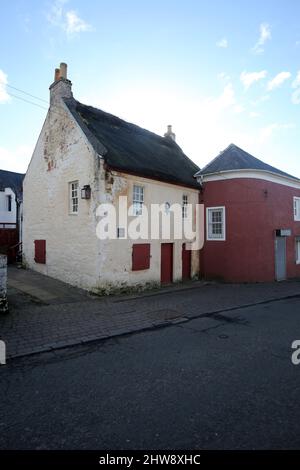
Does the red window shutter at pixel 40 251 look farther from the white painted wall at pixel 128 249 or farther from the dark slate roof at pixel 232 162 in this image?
the dark slate roof at pixel 232 162

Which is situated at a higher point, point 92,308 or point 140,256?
point 140,256

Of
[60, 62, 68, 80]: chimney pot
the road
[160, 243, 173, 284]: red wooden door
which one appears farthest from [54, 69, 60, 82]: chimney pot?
Answer: the road

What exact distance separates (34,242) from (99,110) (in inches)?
308

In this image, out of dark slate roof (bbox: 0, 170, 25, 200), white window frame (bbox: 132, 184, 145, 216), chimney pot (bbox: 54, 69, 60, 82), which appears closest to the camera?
white window frame (bbox: 132, 184, 145, 216)

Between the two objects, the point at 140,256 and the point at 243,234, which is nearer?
the point at 140,256

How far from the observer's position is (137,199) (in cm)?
1298

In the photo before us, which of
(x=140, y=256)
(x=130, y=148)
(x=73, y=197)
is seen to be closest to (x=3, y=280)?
(x=73, y=197)

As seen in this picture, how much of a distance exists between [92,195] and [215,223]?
25.5ft

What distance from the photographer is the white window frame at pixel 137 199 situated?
41.9 ft

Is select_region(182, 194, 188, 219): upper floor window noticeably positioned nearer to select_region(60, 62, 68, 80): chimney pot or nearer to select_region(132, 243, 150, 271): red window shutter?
select_region(132, 243, 150, 271): red window shutter

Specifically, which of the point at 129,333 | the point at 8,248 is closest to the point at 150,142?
the point at 8,248

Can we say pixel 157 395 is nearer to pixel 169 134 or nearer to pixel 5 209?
pixel 169 134

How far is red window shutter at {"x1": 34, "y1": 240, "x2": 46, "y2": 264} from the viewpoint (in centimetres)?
1459

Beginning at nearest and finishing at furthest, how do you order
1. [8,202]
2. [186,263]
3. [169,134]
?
[186,263]
[169,134]
[8,202]
